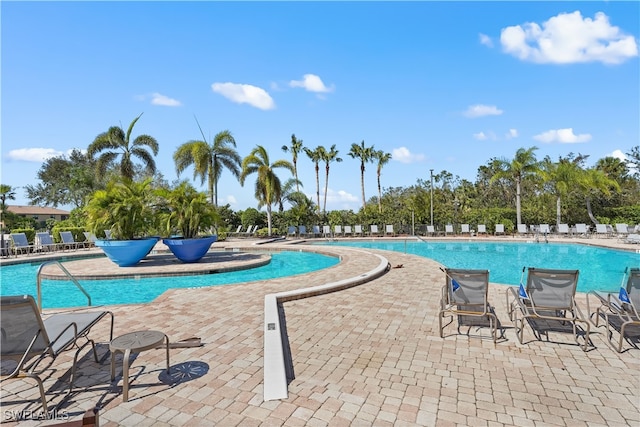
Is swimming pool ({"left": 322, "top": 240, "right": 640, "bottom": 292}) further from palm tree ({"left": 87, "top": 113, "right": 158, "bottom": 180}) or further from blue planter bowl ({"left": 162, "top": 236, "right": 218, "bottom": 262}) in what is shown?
palm tree ({"left": 87, "top": 113, "right": 158, "bottom": 180})

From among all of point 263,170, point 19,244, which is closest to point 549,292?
point 263,170

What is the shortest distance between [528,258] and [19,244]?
2379 centimetres

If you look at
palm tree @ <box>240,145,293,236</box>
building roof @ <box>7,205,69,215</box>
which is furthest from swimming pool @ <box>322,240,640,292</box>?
building roof @ <box>7,205,69,215</box>

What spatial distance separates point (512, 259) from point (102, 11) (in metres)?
16.9

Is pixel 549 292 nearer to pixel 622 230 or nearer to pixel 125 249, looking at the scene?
pixel 125 249

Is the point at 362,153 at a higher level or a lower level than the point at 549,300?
higher

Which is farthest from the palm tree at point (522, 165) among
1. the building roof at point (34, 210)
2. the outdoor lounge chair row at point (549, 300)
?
the building roof at point (34, 210)

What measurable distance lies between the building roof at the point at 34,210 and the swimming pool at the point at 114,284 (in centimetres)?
4929

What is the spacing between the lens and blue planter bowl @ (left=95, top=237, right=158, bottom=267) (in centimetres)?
1126

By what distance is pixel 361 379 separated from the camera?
3.31m

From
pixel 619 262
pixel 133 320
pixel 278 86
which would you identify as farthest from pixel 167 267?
pixel 619 262

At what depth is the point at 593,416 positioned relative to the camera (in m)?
2.67

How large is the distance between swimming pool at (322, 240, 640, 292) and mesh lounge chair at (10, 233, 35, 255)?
1736 centimetres

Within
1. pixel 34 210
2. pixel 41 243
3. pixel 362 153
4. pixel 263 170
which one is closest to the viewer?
pixel 41 243
